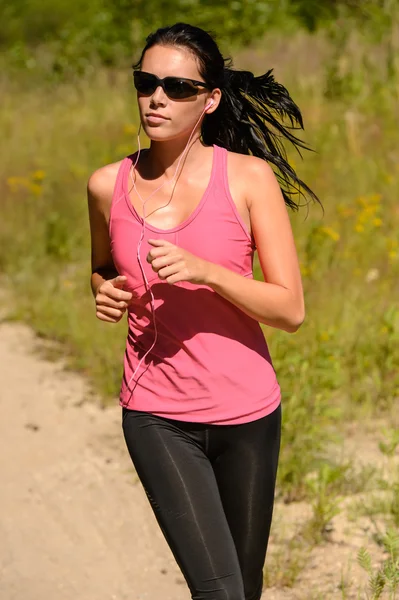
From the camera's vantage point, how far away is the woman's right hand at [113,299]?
2.42 meters

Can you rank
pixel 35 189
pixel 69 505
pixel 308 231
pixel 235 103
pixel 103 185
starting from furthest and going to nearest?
pixel 35 189 → pixel 308 231 → pixel 69 505 → pixel 235 103 → pixel 103 185

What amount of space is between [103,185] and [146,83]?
30 cm

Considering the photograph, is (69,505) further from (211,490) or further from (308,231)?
(308,231)

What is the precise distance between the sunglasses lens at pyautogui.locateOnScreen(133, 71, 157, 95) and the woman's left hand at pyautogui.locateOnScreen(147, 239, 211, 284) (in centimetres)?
50

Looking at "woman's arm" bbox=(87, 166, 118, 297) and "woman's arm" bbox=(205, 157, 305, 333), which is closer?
"woman's arm" bbox=(205, 157, 305, 333)

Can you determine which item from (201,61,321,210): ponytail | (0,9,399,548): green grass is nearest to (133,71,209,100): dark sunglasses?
(201,61,321,210): ponytail

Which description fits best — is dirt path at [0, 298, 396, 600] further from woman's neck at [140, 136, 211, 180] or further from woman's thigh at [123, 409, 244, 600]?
woman's neck at [140, 136, 211, 180]

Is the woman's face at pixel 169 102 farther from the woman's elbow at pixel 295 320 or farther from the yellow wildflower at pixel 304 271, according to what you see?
the yellow wildflower at pixel 304 271

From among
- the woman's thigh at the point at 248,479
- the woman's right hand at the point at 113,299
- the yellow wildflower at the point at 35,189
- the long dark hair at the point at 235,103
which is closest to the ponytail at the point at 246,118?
the long dark hair at the point at 235,103

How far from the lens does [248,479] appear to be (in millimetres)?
2549

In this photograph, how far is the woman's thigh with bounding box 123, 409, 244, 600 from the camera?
239cm

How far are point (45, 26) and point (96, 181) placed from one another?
1611 centimetres

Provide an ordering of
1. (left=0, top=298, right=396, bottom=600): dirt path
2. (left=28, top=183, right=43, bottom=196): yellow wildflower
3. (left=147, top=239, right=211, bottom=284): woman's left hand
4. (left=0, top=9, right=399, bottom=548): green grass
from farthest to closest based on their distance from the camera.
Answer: (left=28, top=183, right=43, bottom=196): yellow wildflower < (left=0, top=9, right=399, bottom=548): green grass < (left=0, top=298, right=396, bottom=600): dirt path < (left=147, top=239, right=211, bottom=284): woman's left hand

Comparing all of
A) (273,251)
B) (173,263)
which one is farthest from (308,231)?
(173,263)
